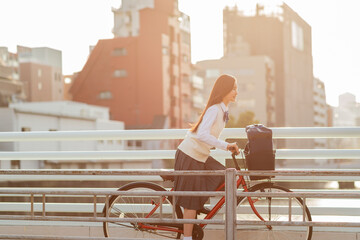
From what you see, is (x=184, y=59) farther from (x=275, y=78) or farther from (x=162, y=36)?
(x=275, y=78)

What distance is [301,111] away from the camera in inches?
4749

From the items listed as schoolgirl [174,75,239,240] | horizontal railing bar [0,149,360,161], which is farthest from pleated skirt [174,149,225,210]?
horizontal railing bar [0,149,360,161]

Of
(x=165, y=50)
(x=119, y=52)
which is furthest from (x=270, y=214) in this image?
(x=119, y=52)

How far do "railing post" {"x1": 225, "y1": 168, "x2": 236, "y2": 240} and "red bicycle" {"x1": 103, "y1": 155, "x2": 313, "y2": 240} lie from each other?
64 cm

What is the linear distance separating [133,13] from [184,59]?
1380 cm

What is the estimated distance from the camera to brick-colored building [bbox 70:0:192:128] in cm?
6600

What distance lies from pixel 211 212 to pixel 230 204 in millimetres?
828

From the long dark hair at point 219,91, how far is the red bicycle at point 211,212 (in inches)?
18.3

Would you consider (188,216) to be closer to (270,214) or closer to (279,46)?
(270,214)

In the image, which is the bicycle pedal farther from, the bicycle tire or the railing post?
the railing post

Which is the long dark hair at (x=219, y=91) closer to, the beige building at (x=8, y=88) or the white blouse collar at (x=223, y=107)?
the white blouse collar at (x=223, y=107)

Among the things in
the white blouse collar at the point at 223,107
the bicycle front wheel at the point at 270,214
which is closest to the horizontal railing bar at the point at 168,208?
the bicycle front wheel at the point at 270,214

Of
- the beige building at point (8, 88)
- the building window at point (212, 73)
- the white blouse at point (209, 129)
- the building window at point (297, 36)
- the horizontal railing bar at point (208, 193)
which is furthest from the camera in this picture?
the building window at point (297, 36)

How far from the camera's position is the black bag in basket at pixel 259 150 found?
5184 millimetres
